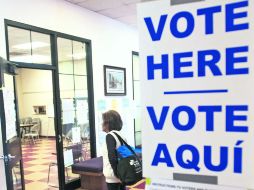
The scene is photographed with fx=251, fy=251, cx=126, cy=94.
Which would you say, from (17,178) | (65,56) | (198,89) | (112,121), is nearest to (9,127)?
(17,178)

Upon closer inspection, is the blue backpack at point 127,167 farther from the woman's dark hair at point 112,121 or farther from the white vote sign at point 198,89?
the white vote sign at point 198,89

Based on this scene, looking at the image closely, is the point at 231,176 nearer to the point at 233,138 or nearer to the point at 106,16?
the point at 233,138

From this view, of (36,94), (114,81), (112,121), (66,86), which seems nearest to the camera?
(112,121)

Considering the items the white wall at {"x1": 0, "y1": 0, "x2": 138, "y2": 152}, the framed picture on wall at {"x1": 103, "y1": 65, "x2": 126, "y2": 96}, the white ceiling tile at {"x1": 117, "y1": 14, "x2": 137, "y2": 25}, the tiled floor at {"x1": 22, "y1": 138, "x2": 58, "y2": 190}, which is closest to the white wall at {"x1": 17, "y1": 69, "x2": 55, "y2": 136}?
the tiled floor at {"x1": 22, "y1": 138, "x2": 58, "y2": 190}

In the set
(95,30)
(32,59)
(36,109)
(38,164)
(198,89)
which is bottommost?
(38,164)

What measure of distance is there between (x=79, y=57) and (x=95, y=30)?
25.1 inches

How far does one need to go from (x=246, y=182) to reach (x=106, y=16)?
4.80 meters

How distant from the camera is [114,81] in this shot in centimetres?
534

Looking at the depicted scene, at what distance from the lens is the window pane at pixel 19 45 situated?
3.39 meters

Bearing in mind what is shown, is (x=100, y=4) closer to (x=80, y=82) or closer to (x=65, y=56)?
(x=65, y=56)

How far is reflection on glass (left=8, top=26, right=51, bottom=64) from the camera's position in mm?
3426

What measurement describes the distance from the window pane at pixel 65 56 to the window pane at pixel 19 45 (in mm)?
550

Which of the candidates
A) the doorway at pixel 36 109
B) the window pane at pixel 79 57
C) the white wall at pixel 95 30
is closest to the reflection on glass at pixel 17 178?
the white wall at pixel 95 30

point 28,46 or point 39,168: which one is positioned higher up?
point 28,46
